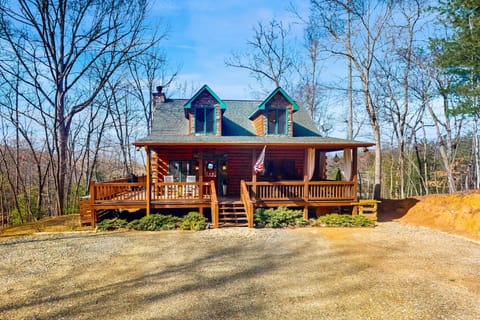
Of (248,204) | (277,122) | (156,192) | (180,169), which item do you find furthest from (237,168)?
(156,192)

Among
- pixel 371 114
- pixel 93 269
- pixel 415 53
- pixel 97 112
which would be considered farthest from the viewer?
pixel 97 112

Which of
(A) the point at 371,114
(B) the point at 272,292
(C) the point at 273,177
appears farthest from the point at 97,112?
(B) the point at 272,292

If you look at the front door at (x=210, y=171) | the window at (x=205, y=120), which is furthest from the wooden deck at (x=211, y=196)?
the window at (x=205, y=120)

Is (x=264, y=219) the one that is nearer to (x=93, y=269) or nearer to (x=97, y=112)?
(x=93, y=269)

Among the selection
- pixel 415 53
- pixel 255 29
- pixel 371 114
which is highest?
pixel 255 29

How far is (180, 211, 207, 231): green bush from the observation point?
1042 cm

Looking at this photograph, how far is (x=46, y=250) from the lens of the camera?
8.16m

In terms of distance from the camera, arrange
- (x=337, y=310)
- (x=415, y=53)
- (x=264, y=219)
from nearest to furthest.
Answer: (x=337, y=310) < (x=264, y=219) < (x=415, y=53)

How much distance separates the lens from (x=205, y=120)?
44.7 feet

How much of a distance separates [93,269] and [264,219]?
6376 millimetres

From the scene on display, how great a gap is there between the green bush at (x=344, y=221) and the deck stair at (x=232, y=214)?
3098 mm

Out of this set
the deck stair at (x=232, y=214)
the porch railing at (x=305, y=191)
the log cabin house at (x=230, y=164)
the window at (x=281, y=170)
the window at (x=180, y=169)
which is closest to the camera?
the deck stair at (x=232, y=214)

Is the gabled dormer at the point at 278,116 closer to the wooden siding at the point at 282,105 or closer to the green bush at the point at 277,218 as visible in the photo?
the wooden siding at the point at 282,105

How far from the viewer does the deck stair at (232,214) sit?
10.8m
